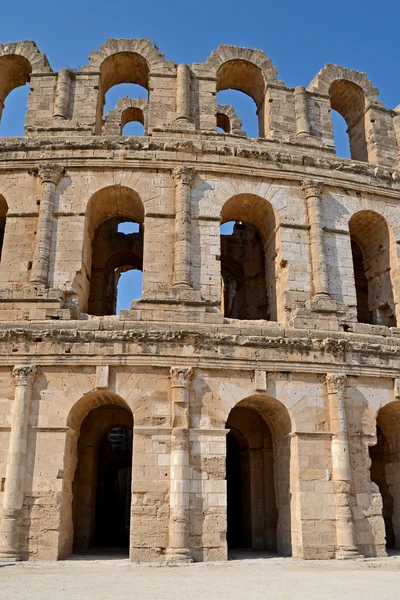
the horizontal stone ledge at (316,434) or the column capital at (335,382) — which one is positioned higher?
the column capital at (335,382)

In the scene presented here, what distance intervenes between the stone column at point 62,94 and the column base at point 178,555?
11.7 meters

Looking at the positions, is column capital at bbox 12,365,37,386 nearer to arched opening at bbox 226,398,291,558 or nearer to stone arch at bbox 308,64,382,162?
arched opening at bbox 226,398,291,558

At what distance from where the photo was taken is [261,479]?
14.9 m

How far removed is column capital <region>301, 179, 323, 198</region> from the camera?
15.3 metres

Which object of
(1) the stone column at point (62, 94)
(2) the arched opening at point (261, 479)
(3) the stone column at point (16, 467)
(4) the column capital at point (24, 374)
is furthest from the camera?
(1) the stone column at point (62, 94)

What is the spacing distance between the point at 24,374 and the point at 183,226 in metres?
5.24

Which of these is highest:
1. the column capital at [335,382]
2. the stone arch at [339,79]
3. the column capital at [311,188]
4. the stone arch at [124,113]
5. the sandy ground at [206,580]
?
the stone arch at [124,113]

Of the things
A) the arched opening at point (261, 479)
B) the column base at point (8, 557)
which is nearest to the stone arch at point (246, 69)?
the arched opening at point (261, 479)

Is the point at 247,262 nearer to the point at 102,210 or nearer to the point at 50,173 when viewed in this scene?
the point at 102,210

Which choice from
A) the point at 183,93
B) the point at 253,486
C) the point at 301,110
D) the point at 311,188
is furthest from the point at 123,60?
the point at 253,486

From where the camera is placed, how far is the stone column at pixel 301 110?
1655 centimetres

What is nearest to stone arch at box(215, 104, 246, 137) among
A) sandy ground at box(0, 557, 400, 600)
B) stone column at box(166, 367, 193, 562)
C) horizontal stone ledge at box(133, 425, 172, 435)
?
stone column at box(166, 367, 193, 562)

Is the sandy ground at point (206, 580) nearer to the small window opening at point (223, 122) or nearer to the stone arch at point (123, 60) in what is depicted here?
the stone arch at point (123, 60)

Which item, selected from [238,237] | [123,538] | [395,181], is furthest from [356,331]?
[123,538]
